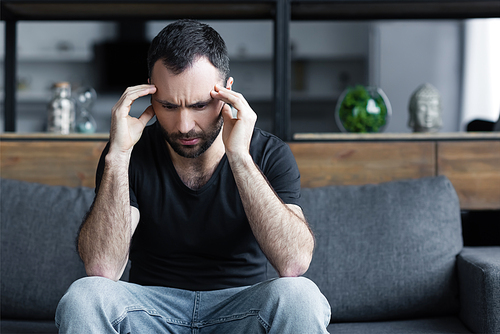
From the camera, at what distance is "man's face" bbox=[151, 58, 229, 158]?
1.25 m

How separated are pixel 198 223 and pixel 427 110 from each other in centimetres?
110

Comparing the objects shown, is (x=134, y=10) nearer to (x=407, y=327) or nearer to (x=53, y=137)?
(x=53, y=137)

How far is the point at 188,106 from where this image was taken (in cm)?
126

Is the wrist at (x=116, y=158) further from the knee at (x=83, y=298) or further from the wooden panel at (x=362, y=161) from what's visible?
the wooden panel at (x=362, y=161)

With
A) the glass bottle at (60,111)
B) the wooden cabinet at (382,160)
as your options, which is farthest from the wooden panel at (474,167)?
the glass bottle at (60,111)

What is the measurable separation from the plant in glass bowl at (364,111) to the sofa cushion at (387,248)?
0.30 metres

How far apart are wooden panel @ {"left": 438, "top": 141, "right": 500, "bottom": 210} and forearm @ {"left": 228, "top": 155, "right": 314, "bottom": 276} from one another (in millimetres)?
833

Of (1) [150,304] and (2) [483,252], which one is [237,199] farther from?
(2) [483,252]

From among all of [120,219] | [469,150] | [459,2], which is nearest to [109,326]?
[120,219]

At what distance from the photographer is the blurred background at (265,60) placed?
14.4 ft

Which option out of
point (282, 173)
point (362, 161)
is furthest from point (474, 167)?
point (282, 173)

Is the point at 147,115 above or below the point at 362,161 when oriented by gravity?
above

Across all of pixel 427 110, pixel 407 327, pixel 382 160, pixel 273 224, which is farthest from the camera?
pixel 427 110

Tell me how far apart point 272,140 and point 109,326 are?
0.70m
